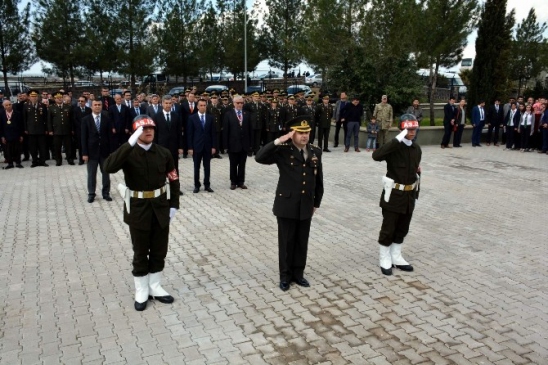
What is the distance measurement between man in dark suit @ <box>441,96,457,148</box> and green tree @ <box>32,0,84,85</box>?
19.3m

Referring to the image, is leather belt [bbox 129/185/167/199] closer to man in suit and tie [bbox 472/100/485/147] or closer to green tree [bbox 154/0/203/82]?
man in suit and tie [bbox 472/100/485/147]

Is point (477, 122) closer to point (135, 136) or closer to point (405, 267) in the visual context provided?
point (405, 267)

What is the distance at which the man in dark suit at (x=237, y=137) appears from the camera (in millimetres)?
10031

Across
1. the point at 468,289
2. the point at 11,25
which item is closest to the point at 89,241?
the point at 468,289

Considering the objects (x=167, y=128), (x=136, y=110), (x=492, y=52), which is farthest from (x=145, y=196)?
(x=492, y=52)

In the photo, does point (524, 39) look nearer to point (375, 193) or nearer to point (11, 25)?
point (375, 193)

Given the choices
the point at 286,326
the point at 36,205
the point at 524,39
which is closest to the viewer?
the point at 286,326

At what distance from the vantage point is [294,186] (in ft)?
17.5

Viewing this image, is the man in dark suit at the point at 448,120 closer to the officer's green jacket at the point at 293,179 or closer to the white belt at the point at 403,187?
the white belt at the point at 403,187

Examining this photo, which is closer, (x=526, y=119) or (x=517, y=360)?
(x=517, y=360)

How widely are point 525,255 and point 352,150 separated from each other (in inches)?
367

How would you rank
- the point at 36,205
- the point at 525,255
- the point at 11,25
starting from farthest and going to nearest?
1. the point at 11,25
2. the point at 36,205
3. the point at 525,255

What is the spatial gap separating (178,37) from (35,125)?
18.2m

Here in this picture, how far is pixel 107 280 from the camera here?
5676 mm
